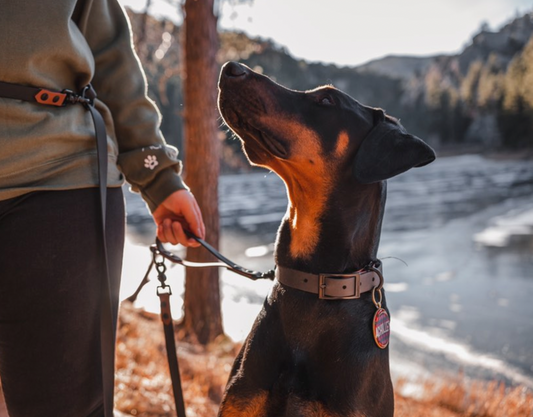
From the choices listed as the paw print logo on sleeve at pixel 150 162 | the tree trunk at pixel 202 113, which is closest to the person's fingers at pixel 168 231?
the paw print logo on sleeve at pixel 150 162

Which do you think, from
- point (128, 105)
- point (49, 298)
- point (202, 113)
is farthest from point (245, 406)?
point (202, 113)

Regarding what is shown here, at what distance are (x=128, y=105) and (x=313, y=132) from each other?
70 centimetres

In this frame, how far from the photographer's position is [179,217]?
2.00m

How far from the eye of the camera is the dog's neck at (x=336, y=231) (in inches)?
75.6

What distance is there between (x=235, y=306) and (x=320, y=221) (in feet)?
22.1

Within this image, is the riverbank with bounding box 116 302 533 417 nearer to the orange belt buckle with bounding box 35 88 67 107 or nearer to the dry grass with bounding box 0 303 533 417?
the dry grass with bounding box 0 303 533 417

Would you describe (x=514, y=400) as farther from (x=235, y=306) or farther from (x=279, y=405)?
(x=235, y=306)

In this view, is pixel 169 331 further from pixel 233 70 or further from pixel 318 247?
pixel 233 70

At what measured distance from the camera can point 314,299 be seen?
1.85 metres

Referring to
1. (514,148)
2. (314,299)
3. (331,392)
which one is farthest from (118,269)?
(514,148)

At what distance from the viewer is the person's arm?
5.79ft

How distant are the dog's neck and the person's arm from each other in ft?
1.21

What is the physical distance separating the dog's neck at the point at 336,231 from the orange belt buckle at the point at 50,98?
92 centimetres

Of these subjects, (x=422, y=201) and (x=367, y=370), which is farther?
(x=422, y=201)
